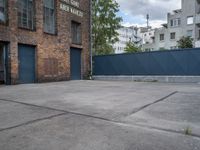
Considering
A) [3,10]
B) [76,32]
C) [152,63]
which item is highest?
[3,10]

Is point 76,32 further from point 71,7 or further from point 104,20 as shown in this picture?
point 104,20

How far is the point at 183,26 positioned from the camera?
1512 inches

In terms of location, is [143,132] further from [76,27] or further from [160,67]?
[76,27]

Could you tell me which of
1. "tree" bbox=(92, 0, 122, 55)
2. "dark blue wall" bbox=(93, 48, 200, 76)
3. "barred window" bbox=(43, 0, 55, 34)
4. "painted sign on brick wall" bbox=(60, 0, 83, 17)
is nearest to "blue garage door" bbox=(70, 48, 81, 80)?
"dark blue wall" bbox=(93, 48, 200, 76)

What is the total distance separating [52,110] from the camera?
17.6 feet

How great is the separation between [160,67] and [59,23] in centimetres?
771

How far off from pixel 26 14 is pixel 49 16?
194cm

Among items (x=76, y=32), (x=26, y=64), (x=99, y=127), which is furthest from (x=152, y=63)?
(x=99, y=127)

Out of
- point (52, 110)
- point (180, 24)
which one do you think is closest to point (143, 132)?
point (52, 110)

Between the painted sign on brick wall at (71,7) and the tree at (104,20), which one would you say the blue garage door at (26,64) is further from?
the tree at (104,20)

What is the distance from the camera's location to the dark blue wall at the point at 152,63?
1441 centimetres

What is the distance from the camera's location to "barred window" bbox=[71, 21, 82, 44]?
1741 centimetres

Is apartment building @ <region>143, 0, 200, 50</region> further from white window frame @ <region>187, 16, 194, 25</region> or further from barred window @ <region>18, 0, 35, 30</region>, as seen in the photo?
barred window @ <region>18, 0, 35, 30</region>

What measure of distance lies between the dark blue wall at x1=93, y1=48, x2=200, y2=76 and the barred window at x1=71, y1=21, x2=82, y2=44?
2.40 m
